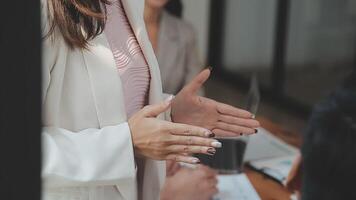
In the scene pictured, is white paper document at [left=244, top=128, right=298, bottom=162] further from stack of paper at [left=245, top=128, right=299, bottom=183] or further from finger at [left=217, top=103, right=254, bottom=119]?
finger at [left=217, top=103, right=254, bottom=119]

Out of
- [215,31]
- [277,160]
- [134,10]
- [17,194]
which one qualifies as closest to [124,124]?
[134,10]

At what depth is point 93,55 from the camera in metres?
1.01

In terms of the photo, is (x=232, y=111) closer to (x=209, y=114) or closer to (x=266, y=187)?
(x=209, y=114)

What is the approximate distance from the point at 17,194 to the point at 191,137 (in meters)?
0.53

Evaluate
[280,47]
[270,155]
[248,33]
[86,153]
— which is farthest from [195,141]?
[248,33]

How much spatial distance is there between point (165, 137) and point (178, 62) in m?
1.29

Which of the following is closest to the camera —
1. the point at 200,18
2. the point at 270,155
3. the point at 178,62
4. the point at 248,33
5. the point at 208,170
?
the point at 208,170

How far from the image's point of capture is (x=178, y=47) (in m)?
2.28

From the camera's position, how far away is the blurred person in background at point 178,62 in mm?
1438

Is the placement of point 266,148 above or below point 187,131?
below

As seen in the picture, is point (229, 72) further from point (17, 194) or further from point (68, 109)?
point (17, 194)

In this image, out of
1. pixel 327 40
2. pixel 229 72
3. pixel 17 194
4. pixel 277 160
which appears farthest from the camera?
pixel 229 72

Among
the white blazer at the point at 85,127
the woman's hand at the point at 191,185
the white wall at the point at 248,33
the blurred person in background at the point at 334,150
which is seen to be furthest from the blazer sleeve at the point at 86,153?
the white wall at the point at 248,33

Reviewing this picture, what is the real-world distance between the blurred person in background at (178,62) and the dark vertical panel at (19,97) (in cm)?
98
